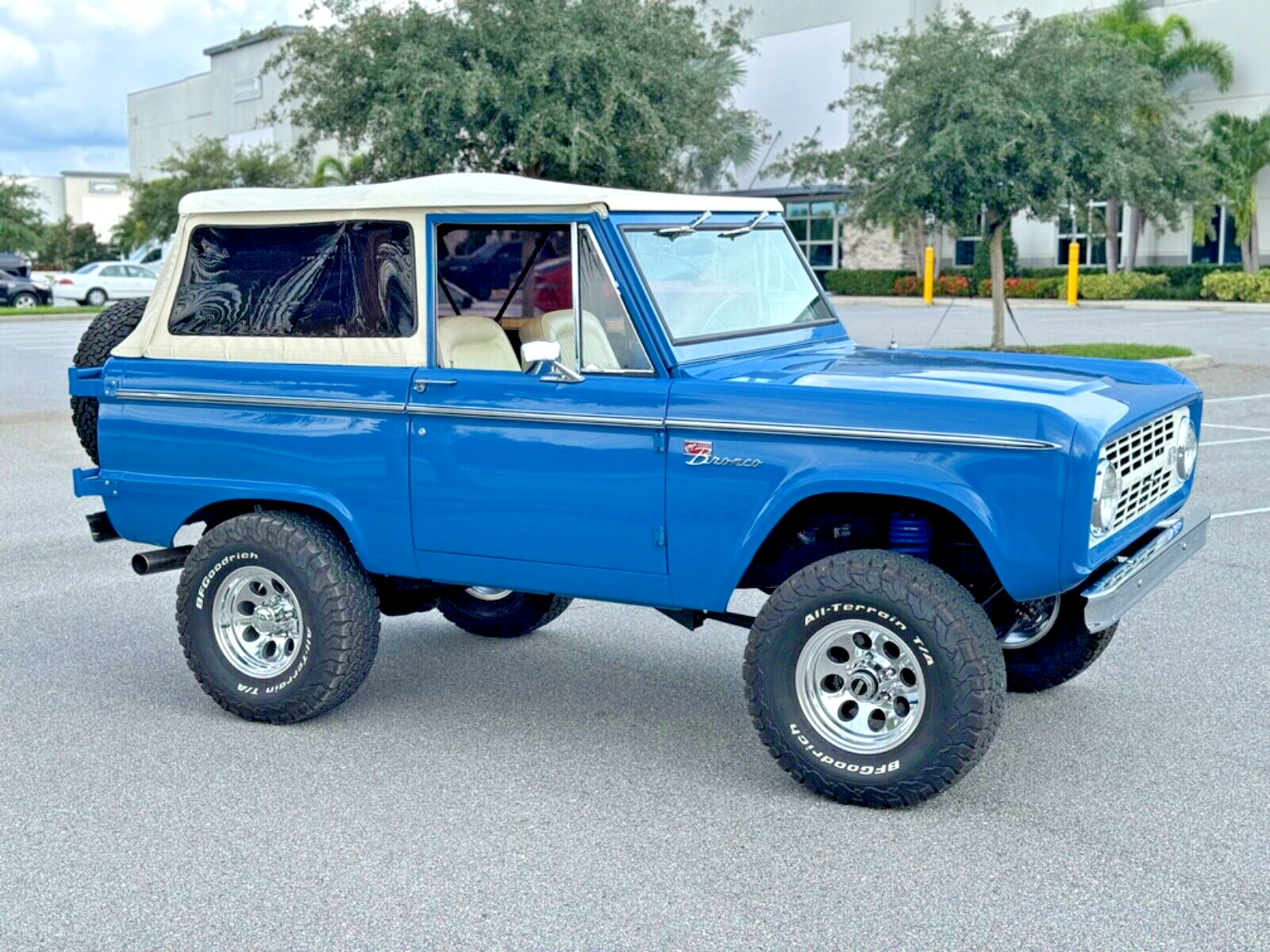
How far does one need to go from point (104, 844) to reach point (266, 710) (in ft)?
3.86

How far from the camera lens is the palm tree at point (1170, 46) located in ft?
123

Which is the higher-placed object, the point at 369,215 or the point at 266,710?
the point at 369,215

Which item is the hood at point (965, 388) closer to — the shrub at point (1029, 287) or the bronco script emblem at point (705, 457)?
the bronco script emblem at point (705, 457)

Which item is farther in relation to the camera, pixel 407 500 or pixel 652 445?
pixel 407 500

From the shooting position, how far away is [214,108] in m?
75.1

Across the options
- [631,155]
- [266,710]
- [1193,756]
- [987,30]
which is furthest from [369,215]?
[631,155]

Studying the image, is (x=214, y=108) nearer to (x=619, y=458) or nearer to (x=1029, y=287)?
(x=1029, y=287)

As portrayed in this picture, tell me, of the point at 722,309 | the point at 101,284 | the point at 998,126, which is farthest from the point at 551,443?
the point at 101,284

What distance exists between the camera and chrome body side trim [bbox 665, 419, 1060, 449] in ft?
14.5

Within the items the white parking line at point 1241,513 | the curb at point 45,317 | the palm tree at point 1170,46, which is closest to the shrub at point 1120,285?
the palm tree at point 1170,46

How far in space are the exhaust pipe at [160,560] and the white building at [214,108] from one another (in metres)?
59.1

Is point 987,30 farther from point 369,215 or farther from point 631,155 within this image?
point 369,215

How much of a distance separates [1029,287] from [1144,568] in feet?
121

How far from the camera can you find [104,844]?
453 cm
